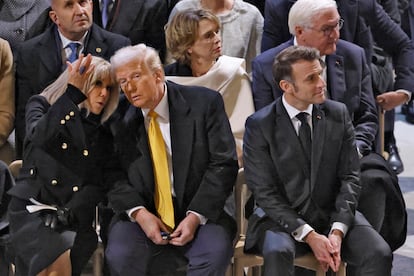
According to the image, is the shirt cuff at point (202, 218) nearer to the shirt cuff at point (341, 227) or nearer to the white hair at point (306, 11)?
the shirt cuff at point (341, 227)

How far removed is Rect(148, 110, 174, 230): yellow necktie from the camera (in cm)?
438

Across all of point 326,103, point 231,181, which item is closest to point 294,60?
point 326,103

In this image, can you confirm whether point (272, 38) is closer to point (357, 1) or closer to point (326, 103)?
point (357, 1)

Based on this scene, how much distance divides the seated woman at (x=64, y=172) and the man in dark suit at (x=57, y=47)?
502mm

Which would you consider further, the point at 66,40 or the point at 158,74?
the point at 66,40

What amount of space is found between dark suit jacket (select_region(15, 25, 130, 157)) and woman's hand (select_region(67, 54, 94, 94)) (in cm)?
67

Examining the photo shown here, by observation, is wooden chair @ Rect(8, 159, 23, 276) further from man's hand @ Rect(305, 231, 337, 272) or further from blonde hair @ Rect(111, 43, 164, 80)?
man's hand @ Rect(305, 231, 337, 272)

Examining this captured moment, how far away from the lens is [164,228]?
4344 mm

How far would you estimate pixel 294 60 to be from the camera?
4.36 m

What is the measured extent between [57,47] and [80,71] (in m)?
0.78

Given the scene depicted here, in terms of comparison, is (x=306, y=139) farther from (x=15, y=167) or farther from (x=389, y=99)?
(x=15, y=167)

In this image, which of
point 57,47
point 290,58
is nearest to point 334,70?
point 290,58

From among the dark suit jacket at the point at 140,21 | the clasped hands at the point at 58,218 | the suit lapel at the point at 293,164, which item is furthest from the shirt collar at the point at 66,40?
the suit lapel at the point at 293,164

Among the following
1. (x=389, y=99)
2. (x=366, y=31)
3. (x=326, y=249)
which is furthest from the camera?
(x=366, y=31)
